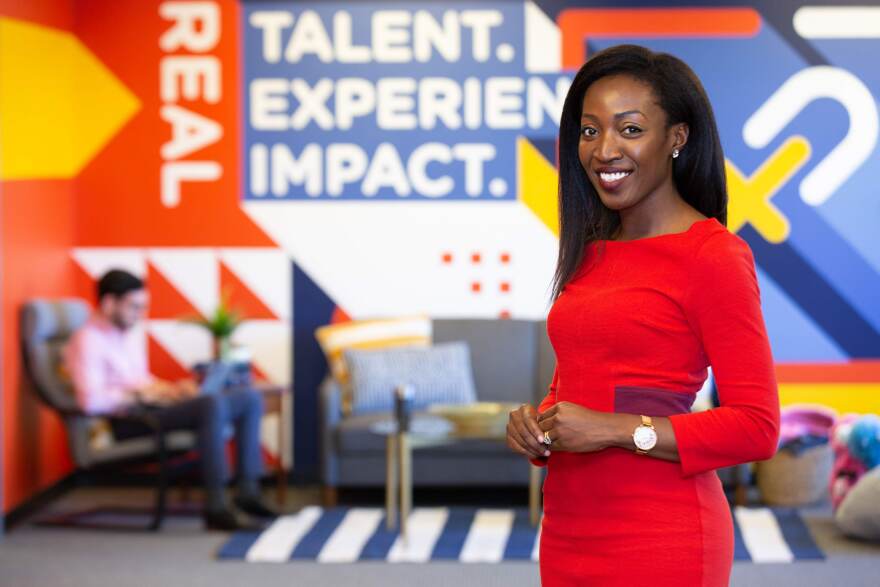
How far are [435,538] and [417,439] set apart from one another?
41 centimetres

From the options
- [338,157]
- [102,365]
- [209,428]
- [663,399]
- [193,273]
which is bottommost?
[209,428]

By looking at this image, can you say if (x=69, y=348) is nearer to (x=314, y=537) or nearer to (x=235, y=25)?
(x=314, y=537)

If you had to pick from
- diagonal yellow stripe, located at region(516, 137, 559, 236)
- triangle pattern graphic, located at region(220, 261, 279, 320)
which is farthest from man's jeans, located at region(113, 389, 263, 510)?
diagonal yellow stripe, located at region(516, 137, 559, 236)

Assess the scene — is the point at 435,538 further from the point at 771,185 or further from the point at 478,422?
the point at 771,185

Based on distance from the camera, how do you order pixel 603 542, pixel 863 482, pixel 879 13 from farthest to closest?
pixel 879 13 → pixel 863 482 → pixel 603 542

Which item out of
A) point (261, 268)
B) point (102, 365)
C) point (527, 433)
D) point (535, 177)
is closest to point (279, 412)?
point (261, 268)

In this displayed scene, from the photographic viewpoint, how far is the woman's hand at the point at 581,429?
1538mm

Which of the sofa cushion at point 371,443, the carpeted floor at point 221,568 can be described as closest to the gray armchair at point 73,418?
the carpeted floor at point 221,568

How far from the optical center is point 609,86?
5.23ft

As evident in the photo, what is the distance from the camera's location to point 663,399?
1.56 meters

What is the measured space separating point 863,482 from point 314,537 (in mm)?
2219

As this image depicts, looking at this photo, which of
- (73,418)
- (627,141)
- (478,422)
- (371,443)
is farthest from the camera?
(371,443)

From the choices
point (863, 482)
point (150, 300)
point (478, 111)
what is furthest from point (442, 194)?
point (863, 482)

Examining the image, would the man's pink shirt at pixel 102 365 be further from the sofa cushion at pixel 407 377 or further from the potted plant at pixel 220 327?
the sofa cushion at pixel 407 377
